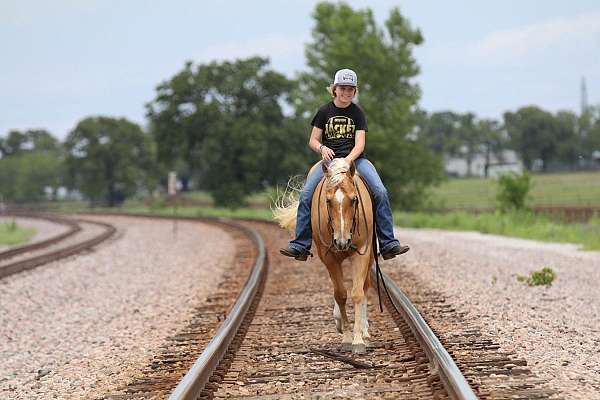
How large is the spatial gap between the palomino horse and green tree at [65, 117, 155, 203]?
89.5 m

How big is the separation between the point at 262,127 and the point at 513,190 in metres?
31.2

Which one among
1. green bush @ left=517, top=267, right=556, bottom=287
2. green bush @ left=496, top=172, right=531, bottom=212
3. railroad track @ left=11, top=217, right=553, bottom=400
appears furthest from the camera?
green bush @ left=496, top=172, right=531, bottom=212

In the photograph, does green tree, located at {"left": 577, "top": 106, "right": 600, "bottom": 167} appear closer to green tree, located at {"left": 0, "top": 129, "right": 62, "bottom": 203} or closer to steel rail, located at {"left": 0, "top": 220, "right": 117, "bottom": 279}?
green tree, located at {"left": 0, "top": 129, "right": 62, "bottom": 203}

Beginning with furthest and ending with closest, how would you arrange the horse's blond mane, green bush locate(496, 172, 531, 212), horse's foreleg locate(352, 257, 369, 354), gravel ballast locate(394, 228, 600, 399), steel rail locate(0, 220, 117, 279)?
1. green bush locate(496, 172, 531, 212)
2. steel rail locate(0, 220, 117, 279)
3. horse's foreleg locate(352, 257, 369, 354)
4. the horse's blond mane
5. gravel ballast locate(394, 228, 600, 399)

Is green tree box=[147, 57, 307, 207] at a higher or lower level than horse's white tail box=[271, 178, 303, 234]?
higher

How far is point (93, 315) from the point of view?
11.9 metres

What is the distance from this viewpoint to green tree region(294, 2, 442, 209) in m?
51.3

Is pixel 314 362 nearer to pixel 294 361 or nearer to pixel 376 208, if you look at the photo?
pixel 294 361

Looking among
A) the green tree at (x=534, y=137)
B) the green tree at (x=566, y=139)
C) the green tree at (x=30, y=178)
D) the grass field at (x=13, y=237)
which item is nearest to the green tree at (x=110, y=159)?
the green tree at (x=30, y=178)

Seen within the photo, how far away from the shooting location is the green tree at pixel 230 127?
63.7m

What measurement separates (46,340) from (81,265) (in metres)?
10.3

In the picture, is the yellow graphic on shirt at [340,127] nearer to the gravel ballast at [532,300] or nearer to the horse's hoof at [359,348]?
the horse's hoof at [359,348]

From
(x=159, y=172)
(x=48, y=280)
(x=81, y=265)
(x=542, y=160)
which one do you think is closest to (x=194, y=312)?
(x=48, y=280)

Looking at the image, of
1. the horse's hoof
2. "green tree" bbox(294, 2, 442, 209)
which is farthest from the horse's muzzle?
"green tree" bbox(294, 2, 442, 209)
